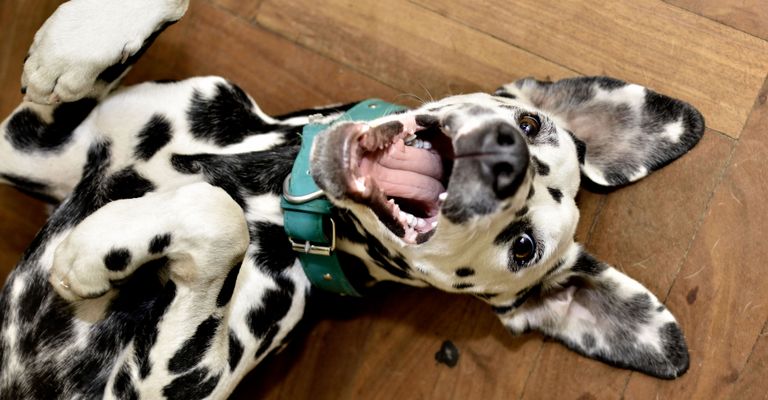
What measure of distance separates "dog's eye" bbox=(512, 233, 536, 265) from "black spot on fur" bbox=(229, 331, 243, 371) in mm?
990

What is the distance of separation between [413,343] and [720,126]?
60.7 inches

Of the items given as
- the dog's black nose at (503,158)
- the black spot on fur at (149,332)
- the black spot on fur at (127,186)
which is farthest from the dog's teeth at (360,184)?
the black spot on fur at (127,186)

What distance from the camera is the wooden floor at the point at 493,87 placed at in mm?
2928

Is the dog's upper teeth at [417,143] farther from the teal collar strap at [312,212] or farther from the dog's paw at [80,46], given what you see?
the dog's paw at [80,46]

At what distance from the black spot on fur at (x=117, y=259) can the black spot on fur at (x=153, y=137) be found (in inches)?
19.0

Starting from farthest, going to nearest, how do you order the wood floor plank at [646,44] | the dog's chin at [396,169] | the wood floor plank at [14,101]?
A: 1. the wood floor plank at [14,101]
2. the wood floor plank at [646,44]
3. the dog's chin at [396,169]

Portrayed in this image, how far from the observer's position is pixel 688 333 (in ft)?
9.63

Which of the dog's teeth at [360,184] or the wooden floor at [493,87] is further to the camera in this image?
the wooden floor at [493,87]

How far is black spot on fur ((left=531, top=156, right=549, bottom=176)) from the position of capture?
94.2 inches

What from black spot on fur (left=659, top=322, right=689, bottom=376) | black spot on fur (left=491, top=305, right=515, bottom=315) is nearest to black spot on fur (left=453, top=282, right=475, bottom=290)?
black spot on fur (left=491, top=305, right=515, bottom=315)

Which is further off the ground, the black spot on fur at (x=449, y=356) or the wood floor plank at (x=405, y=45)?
the wood floor plank at (x=405, y=45)

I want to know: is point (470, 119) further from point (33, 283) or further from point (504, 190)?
point (33, 283)

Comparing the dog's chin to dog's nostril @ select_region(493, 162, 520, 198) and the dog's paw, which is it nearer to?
dog's nostril @ select_region(493, 162, 520, 198)

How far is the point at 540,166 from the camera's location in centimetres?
242
